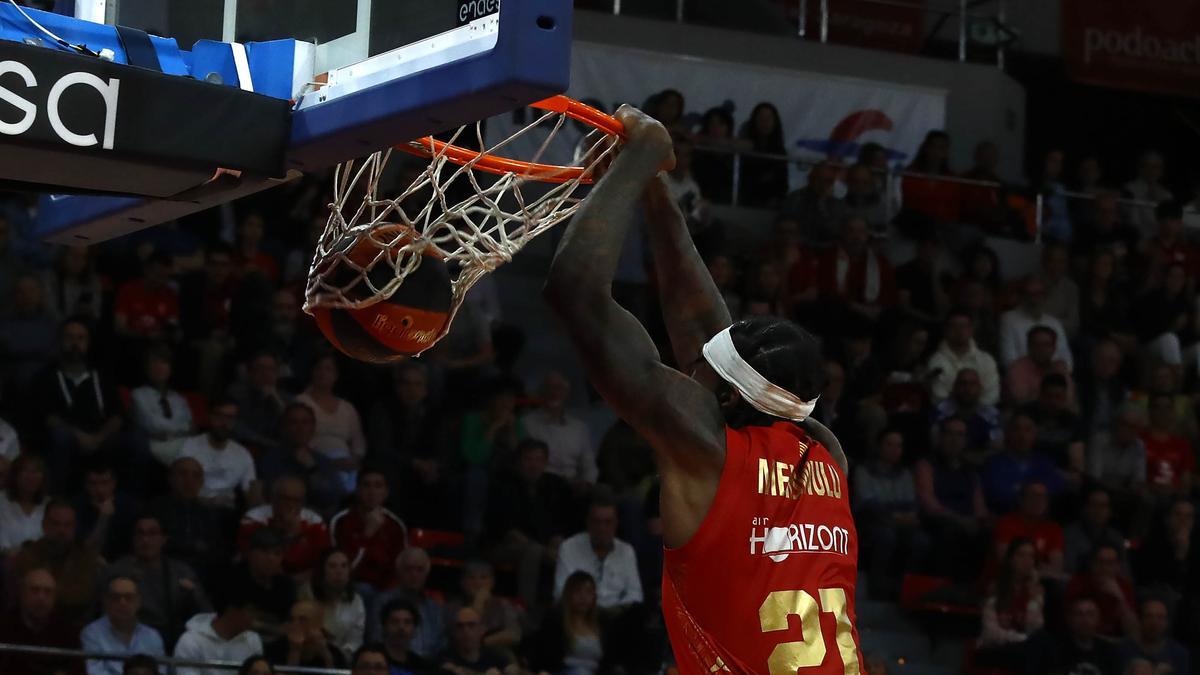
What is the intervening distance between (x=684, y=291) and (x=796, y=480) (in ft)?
2.20

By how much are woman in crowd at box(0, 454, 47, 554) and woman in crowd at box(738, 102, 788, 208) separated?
5707 millimetres

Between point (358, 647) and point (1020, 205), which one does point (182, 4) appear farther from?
point (1020, 205)

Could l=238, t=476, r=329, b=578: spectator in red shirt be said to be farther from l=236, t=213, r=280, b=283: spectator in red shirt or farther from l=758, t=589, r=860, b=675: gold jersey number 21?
l=758, t=589, r=860, b=675: gold jersey number 21

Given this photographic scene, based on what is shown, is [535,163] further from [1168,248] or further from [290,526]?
[1168,248]

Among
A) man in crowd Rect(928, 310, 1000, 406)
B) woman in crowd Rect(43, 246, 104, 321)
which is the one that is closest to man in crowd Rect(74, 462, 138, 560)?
woman in crowd Rect(43, 246, 104, 321)

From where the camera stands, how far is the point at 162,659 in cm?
744

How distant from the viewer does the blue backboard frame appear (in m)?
3.18

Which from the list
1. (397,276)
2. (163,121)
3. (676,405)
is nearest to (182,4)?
(163,121)

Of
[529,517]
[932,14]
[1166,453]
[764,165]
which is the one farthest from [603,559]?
[932,14]

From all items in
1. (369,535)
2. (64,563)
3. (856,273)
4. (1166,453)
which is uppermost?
(856,273)

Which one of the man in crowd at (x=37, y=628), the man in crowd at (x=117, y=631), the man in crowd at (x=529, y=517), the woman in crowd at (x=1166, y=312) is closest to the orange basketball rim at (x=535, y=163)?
the man in crowd at (x=117, y=631)

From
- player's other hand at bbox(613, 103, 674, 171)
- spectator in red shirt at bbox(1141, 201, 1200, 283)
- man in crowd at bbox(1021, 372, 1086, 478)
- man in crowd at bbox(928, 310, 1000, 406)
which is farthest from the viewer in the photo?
spectator in red shirt at bbox(1141, 201, 1200, 283)

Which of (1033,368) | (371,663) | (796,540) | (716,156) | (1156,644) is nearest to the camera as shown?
(796,540)

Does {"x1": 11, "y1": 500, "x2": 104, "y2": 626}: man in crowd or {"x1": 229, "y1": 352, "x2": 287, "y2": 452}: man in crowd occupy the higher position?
{"x1": 229, "y1": 352, "x2": 287, "y2": 452}: man in crowd
